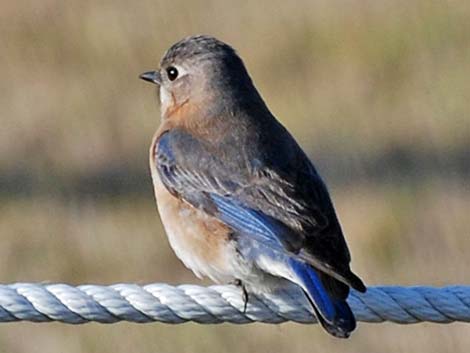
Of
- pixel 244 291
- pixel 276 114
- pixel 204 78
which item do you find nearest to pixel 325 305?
pixel 244 291

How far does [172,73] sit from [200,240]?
1.13m

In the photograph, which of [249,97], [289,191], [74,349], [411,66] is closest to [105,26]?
[411,66]

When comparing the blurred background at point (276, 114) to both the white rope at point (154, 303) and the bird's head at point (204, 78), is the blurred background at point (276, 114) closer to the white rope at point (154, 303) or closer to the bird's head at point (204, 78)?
the bird's head at point (204, 78)

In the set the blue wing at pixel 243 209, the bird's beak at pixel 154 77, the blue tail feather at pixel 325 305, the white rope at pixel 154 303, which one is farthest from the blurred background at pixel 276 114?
the white rope at pixel 154 303

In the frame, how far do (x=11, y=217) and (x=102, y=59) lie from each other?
194 centimetres

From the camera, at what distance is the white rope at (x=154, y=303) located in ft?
18.4

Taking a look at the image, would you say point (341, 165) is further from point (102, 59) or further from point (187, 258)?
point (187, 258)

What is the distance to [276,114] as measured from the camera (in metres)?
10.4

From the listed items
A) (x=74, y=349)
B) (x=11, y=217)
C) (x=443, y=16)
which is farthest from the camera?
(x=443, y=16)

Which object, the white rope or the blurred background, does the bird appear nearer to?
the white rope

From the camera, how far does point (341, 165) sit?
32.3 ft

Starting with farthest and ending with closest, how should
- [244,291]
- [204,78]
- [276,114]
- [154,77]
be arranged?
[276,114] → [154,77] → [204,78] → [244,291]

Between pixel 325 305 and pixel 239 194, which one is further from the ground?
pixel 239 194

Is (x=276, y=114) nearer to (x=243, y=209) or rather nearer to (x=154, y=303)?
(x=243, y=209)
